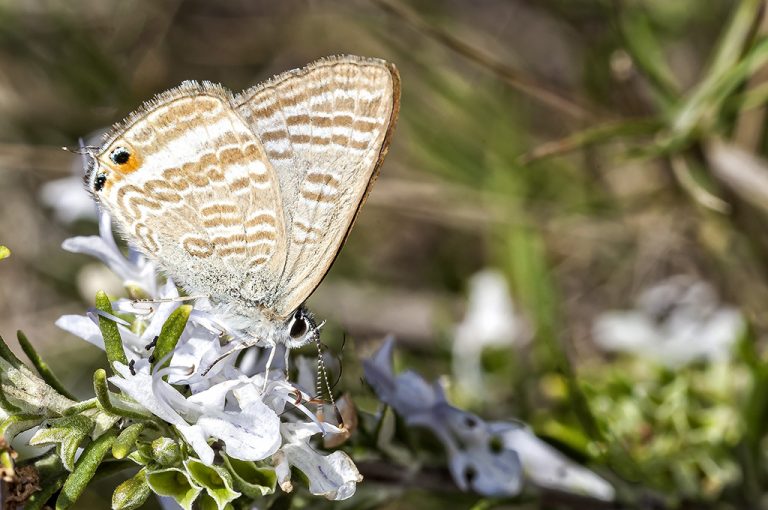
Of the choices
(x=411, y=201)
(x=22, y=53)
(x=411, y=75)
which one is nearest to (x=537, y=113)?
(x=411, y=75)

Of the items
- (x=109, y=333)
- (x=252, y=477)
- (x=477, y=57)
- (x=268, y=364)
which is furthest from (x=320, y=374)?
(x=477, y=57)

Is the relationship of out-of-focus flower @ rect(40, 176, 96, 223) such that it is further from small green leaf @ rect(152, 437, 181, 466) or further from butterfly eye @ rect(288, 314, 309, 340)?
small green leaf @ rect(152, 437, 181, 466)

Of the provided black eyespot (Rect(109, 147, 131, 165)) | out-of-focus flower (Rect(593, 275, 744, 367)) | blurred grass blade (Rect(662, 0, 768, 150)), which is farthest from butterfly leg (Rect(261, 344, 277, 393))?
out-of-focus flower (Rect(593, 275, 744, 367))

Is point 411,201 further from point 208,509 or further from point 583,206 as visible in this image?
point 208,509

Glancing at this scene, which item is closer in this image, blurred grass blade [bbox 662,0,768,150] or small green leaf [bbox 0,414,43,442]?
small green leaf [bbox 0,414,43,442]

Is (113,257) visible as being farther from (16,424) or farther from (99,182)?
(16,424)

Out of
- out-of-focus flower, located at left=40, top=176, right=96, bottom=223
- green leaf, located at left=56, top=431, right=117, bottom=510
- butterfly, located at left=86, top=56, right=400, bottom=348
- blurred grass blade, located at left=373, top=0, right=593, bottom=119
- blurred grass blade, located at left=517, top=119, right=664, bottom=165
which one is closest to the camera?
green leaf, located at left=56, top=431, right=117, bottom=510
